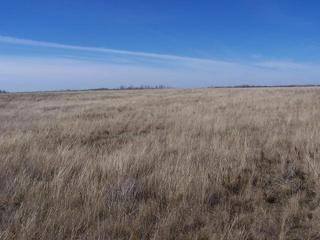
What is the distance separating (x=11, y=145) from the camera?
791 centimetres

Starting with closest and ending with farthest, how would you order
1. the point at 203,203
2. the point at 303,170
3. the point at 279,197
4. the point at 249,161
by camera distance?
the point at 203,203
the point at 279,197
the point at 303,170
the point at 249,161

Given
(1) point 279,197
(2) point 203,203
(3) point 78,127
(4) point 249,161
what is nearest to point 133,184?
(2) point 203,203

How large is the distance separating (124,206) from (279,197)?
198 cm

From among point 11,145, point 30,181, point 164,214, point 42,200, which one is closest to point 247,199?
point 164,214

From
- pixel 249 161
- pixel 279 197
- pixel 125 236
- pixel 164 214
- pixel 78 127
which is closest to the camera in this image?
pixel 125 236

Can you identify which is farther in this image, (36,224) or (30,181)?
(30,181)

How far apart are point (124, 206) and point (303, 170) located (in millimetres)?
3029

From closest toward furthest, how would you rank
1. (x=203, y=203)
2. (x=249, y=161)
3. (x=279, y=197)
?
(x=203, y=203)
(x=279, y=197)
(x=249, y=161)

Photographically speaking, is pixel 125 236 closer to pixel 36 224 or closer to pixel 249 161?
pixel 36 224

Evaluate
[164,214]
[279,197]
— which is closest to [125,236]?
[164,214]

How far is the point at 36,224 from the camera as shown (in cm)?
365

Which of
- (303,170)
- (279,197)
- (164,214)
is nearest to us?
(164,214)

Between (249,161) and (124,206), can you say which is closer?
(124,206)

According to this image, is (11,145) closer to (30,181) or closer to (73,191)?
(30,181)
